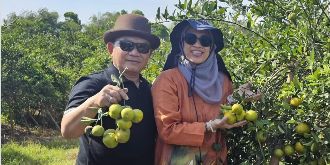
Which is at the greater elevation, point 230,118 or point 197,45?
point 197,45

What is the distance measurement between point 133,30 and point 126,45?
0.35 ft

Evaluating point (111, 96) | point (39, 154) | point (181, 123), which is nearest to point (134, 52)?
point (181, 123)

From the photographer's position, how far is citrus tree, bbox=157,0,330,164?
2152 millimetres

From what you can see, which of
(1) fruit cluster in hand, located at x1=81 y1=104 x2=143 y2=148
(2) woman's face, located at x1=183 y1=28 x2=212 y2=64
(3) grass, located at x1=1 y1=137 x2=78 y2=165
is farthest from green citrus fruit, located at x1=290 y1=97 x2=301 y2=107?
(3) grass, located at x1=1 y1=137 x2=78 y2=165

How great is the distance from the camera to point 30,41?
19.8 meters

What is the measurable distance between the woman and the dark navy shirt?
0.25 feet

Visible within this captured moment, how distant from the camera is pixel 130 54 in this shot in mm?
2539

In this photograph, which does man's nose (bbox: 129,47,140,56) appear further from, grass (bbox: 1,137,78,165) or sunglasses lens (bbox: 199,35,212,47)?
grass (bbox: 1,137,78,165)

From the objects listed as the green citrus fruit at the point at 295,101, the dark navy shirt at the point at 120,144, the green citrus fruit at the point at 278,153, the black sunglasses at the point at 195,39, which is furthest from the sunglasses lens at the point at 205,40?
the green citrus fruit at the point at 278,153

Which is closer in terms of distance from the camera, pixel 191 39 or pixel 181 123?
pixel 181 123

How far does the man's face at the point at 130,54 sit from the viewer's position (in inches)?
100

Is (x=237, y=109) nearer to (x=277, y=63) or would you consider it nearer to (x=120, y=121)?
(x=277, y=63)

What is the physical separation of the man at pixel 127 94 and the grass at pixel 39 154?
5.09 metres

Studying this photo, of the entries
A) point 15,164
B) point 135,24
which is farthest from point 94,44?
point 135,24
